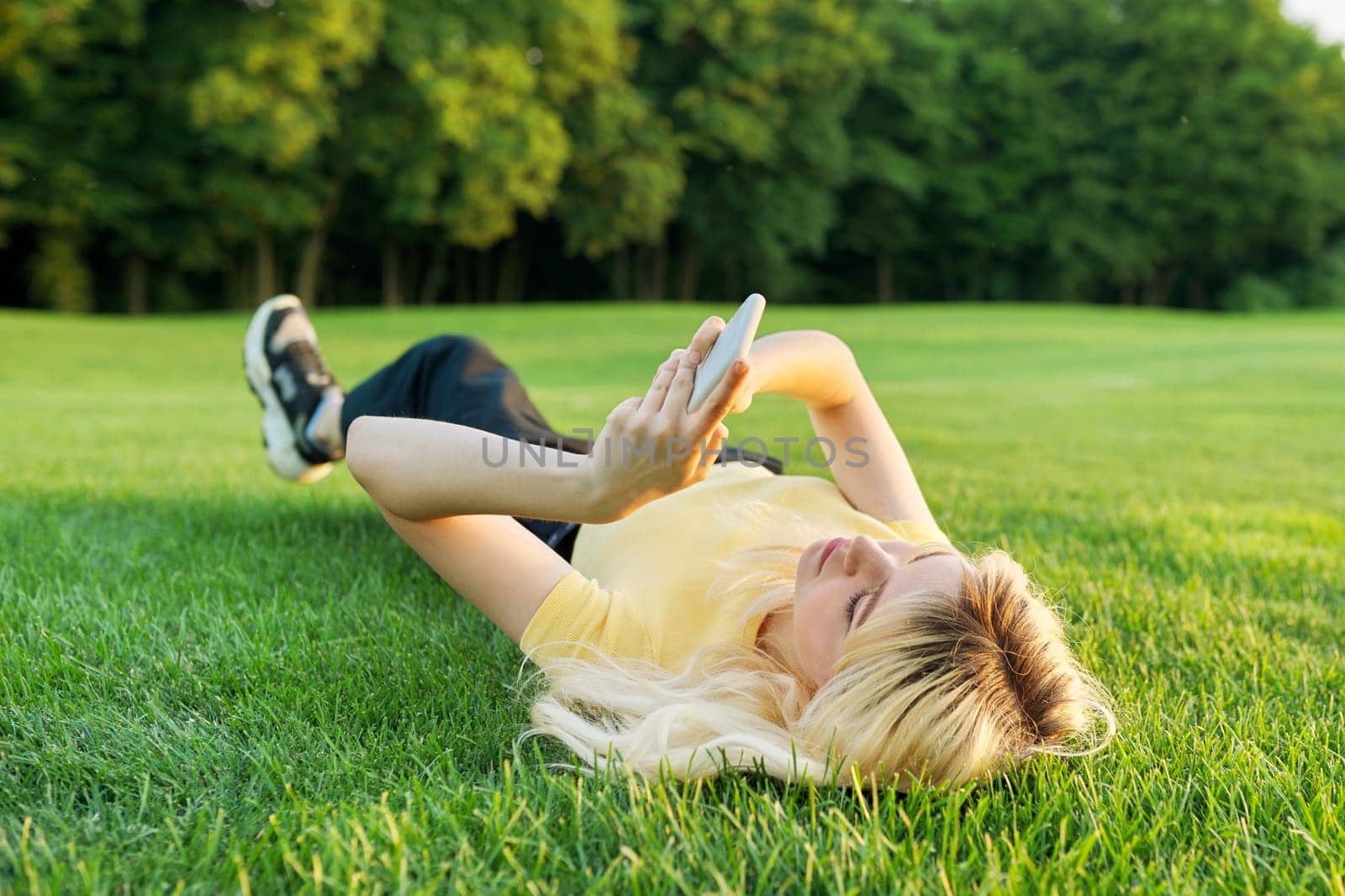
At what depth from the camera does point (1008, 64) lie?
32406mm

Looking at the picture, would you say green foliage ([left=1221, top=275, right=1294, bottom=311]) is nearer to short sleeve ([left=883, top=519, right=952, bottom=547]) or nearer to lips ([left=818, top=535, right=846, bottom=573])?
short sleeve ([left=883, top=519, right=952, bottom=547])

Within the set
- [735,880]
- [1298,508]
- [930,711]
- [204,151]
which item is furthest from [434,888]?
[204,151]

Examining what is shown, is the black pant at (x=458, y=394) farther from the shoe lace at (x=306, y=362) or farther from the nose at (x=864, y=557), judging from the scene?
the nose at (x=864, y=557)

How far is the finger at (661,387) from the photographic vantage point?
1334mm

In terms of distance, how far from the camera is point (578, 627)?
1649mm

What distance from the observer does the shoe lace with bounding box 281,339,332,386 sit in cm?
314

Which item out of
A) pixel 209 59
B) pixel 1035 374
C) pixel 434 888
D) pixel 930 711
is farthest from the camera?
pixel 209 59

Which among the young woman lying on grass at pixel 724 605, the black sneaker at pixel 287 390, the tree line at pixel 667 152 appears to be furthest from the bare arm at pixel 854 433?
the tree line at pixel 667 152

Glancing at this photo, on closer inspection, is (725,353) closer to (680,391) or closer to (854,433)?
(680,391)

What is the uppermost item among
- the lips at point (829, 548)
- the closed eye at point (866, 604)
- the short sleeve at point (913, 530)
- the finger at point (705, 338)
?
the finger at point (705, 338)

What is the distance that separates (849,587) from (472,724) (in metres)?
0.63

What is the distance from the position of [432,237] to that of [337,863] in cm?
2638

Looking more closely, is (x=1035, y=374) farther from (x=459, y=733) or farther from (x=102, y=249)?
(x=102, y=249)

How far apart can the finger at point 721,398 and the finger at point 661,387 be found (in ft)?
0.20
